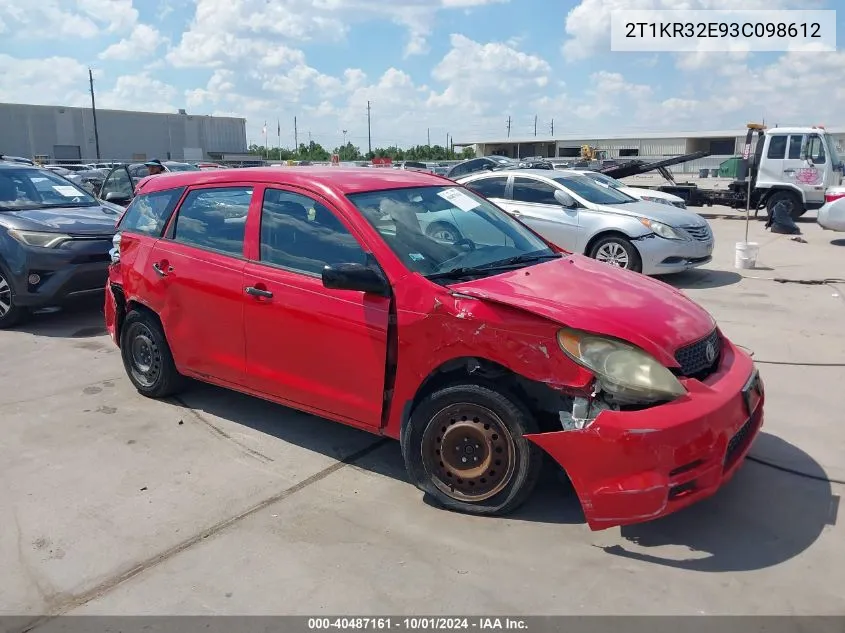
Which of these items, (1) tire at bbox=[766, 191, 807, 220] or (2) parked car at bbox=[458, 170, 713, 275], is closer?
(2) parked car at bbox=[458, 170, 713, 275]

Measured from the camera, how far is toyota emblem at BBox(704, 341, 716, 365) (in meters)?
3.59

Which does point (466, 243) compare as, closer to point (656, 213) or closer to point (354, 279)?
point (354, 279)

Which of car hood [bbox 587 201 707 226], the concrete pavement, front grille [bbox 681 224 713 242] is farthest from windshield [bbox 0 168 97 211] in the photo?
front grille [bbox 681 224 713 242]

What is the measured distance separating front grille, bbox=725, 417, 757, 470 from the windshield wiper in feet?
4.88

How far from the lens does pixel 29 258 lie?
24.1 feet

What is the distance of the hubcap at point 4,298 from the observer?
7613 millimetres

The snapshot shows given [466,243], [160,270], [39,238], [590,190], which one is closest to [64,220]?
[39,238]

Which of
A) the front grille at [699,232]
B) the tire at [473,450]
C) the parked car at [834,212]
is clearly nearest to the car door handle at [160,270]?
the tire at [473,450]

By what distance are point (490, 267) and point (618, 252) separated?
20.4 ft

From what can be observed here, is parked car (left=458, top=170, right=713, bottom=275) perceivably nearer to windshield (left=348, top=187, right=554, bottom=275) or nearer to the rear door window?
windshield (left=348, top=187, right=554, bottom=275)

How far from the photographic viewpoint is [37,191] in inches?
332
